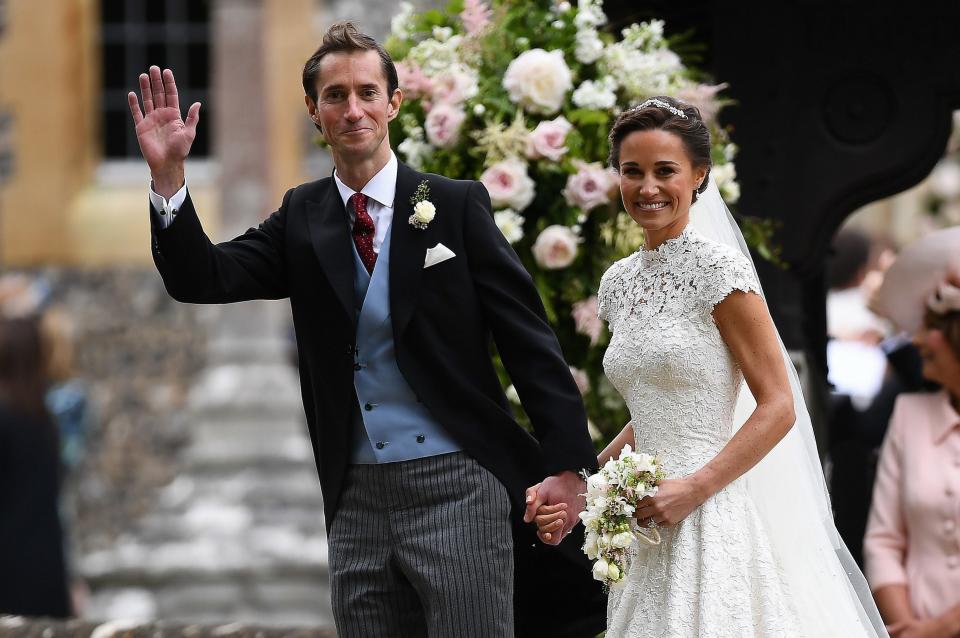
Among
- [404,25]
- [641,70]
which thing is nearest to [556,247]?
[641,70]

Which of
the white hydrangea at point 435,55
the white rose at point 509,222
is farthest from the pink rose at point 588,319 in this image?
the white hydrangea at point 435,55

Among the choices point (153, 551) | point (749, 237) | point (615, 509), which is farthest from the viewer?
point (153, 551)

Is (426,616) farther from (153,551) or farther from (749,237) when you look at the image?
(153,551)

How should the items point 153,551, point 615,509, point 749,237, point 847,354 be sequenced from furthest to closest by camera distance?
point 153,551
point 847,354
point 749,237
point 615,509

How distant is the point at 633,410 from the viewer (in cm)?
416

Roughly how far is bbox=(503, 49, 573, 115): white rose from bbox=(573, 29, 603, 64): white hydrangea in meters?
0.10

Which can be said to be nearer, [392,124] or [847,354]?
[392,124]

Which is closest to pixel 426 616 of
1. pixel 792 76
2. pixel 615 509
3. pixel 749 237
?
pixel 615 509

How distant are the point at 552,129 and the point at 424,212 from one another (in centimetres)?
159

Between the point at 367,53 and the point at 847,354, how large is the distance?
451 centimetres

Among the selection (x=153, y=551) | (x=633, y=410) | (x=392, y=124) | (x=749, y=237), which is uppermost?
(x=392, y=124)

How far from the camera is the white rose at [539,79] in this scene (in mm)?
5621

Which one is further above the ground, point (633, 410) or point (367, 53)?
point (367, 53)

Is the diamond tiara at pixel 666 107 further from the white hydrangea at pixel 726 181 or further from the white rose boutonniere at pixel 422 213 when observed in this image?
the white hydrangea at pixel 726 181
